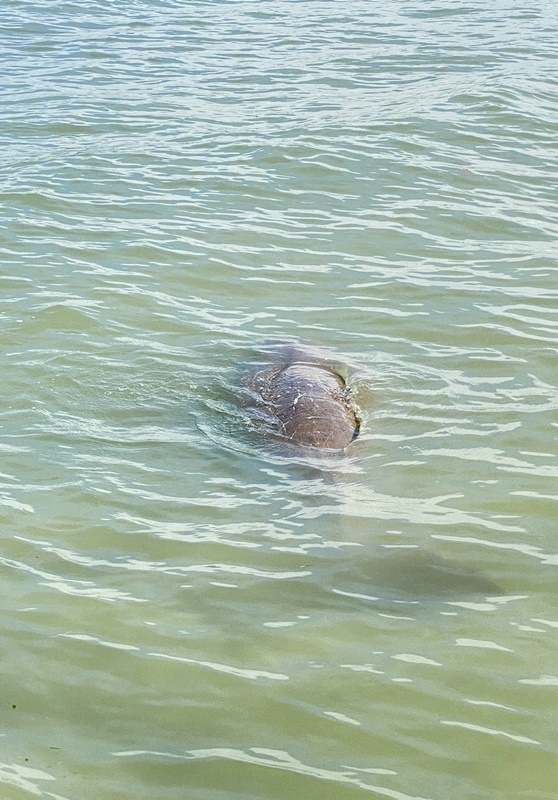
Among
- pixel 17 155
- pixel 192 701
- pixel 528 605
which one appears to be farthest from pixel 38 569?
pixel 17 155

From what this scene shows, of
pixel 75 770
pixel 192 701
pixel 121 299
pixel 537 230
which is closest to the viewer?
pixel 75 770

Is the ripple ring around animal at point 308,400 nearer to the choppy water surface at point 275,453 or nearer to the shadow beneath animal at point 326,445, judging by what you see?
the shadow beneath animal at point 326,445

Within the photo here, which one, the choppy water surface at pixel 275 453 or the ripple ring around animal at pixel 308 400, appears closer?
the choppy water surface at pixel 275 453

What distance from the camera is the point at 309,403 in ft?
23.4

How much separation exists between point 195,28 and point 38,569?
626 inches

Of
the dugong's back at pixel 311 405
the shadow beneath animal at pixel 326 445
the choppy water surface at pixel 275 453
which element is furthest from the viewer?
the dugong's back at pixel 311 405

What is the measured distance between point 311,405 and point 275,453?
540 millimetres

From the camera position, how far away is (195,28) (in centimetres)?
1947

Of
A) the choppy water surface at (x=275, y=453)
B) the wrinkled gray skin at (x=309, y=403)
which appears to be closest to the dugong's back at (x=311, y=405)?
the wrinkled gray skin at (x=309, y=403)

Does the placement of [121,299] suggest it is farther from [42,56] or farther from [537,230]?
[42,56]

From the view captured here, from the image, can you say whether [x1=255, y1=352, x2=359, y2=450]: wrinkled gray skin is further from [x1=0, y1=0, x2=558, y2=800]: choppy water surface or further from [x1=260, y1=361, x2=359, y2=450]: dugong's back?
[x1=0, y1=0, x2=558, y2=800]: choppy water surface

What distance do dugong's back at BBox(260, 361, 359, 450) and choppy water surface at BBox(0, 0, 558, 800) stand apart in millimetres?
179

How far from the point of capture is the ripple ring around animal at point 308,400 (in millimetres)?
6879

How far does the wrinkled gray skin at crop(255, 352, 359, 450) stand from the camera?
6.87m
